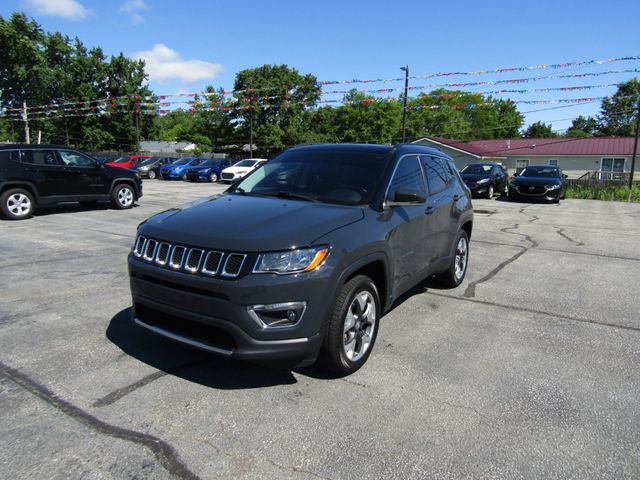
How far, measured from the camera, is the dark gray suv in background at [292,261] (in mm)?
2871

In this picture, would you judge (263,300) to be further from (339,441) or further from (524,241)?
(524,241)

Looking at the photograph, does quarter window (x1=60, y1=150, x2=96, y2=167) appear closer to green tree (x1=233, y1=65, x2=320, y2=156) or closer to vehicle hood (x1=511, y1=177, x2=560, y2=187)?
vehicle hood (x1=511, y1=177, x2=560, y2=187)

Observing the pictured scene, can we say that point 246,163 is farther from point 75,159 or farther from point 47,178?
point 47,178

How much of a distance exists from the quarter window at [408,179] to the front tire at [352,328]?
953mm

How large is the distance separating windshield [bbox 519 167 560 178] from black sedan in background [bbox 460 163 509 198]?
4.21ft

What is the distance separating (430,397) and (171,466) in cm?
172

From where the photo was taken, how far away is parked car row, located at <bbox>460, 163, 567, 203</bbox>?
1925 centimetres

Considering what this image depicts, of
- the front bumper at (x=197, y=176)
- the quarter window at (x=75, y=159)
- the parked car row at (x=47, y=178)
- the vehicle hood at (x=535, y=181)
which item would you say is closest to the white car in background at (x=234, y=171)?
the front bumper at (x=197, y=176)

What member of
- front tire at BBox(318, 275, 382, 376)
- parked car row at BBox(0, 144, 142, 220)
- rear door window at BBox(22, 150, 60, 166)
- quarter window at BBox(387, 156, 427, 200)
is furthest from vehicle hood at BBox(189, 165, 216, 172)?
front tire at BBox(318, 275, 382, 376)

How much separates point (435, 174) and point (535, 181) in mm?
16218

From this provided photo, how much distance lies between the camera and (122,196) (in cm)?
1307

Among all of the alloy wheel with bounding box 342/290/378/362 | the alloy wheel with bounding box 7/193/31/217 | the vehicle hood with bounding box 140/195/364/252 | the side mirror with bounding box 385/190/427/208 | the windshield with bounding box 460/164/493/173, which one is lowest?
the alloy wheel with bounding box 342/290/378/362

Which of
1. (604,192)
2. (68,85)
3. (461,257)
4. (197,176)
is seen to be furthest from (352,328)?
(68,85)

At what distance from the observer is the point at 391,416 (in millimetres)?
2924
